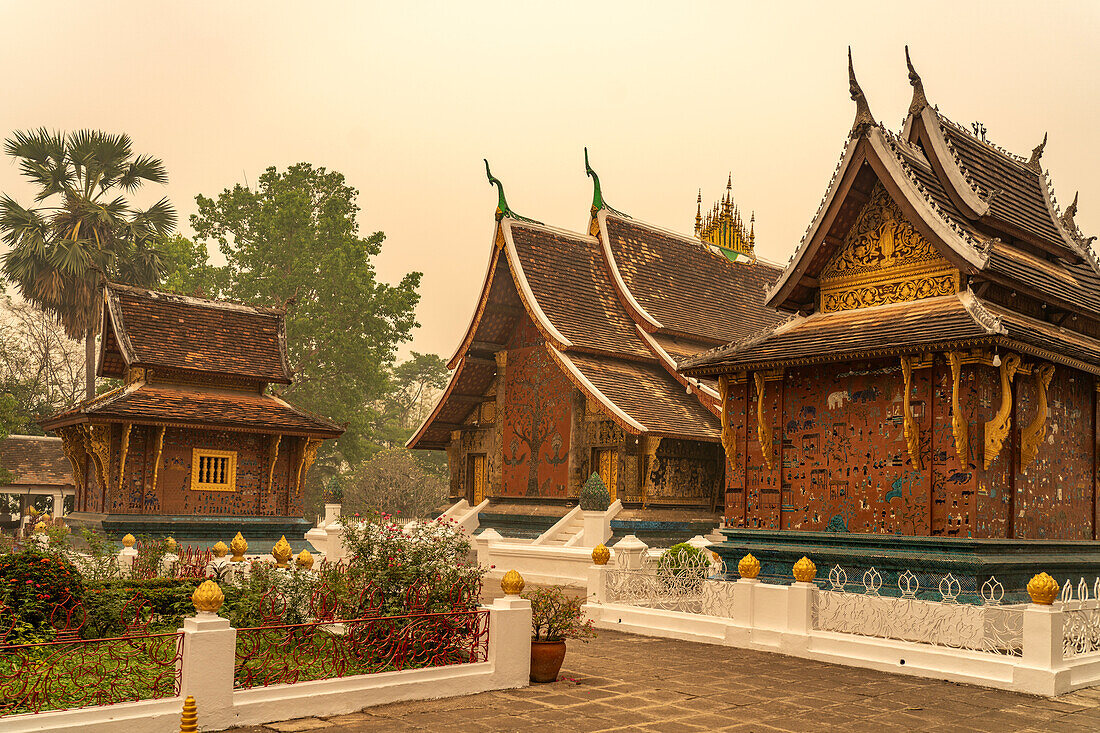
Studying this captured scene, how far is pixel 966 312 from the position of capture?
41.8 ft

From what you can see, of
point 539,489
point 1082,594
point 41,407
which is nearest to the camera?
point 1082,594

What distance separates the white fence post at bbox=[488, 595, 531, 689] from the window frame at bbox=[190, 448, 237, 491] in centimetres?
1368

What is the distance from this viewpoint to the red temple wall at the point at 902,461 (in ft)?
40.4

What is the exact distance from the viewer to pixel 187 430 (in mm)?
21391

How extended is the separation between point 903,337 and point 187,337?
53.9 ft

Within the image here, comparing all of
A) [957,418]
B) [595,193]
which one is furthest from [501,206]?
[957,418]

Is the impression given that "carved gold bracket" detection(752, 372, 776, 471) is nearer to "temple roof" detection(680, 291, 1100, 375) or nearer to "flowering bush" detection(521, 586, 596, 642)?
"temple roof" detection(680, 291, 1100, 375)

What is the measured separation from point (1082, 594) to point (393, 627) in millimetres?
8287

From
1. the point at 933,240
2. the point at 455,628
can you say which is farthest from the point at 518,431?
the point at 455,628

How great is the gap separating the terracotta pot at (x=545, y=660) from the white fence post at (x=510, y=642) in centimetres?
13

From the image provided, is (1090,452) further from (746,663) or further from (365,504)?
(365,504)

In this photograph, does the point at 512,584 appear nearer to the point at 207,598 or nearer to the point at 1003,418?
the point at 207,598

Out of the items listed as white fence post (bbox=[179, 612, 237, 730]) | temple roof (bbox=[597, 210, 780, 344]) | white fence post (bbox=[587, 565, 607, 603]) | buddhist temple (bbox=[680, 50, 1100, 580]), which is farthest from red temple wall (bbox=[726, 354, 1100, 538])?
temple roof (bbox=[597, 210, 780, 344])

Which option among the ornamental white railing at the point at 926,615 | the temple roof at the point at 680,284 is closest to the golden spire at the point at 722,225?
the temple roof at the point at 680,284
